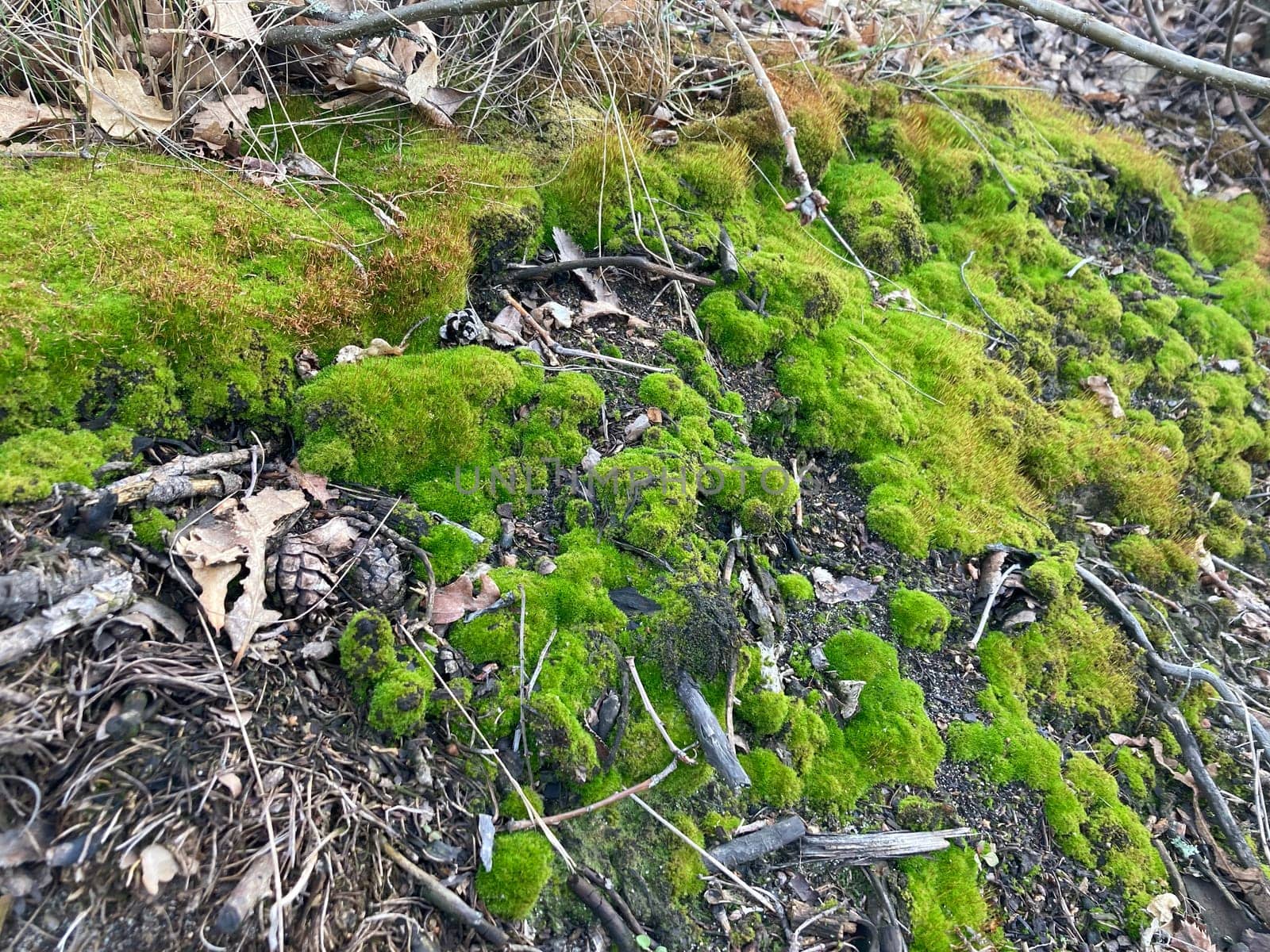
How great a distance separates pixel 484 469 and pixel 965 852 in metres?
2.85

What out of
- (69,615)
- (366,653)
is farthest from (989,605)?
(69,615)

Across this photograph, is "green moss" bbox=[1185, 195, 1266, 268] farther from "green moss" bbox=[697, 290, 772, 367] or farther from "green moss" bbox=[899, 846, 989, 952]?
"green moss" bbox=[899, 846, 989, 952]

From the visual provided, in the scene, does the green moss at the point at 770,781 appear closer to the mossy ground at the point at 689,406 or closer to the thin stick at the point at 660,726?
the mossy ground at the point at 689,406

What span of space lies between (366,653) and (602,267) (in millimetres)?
2858

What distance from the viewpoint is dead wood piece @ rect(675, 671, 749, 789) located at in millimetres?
3076

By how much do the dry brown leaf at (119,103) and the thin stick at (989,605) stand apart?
529 centimetres

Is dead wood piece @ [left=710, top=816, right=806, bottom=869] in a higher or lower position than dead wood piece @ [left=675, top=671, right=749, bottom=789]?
lower

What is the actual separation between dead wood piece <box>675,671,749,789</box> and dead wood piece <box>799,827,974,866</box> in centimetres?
42

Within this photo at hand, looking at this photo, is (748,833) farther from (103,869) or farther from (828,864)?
(103,869)

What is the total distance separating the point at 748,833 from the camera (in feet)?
10.0

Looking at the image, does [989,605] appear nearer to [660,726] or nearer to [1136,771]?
[1136,771]

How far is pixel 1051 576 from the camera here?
4.29 m

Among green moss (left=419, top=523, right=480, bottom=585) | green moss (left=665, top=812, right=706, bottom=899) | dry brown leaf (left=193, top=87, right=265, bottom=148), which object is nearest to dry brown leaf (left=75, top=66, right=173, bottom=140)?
dry brown leaf (left=193, top=87, right=265, bottom=148)

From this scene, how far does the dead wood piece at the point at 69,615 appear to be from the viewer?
2.21 m
